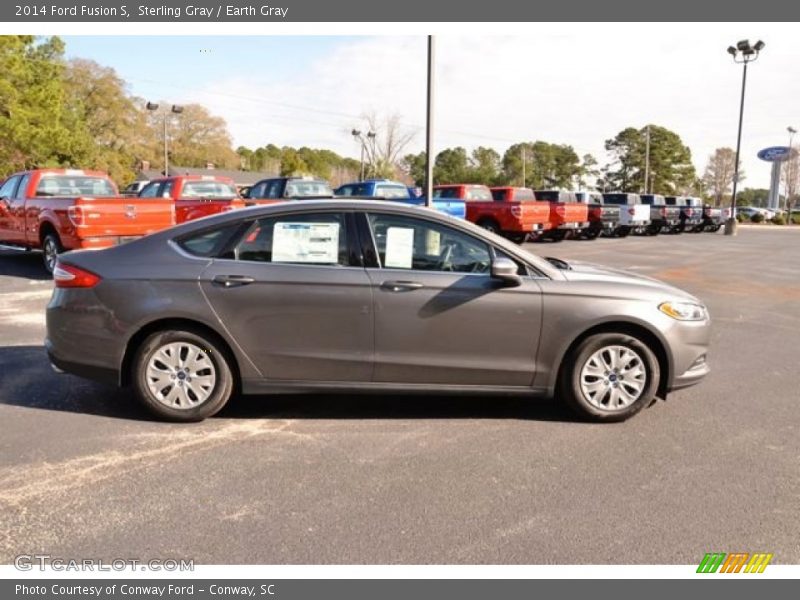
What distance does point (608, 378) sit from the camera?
4.54 metres

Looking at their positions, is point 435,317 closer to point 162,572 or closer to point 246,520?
point 246,520

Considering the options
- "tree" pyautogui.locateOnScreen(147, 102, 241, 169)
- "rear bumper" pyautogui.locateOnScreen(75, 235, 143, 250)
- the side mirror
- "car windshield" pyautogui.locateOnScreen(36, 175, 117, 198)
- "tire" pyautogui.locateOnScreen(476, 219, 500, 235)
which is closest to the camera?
the side mirror

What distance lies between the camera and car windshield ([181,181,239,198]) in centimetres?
1321

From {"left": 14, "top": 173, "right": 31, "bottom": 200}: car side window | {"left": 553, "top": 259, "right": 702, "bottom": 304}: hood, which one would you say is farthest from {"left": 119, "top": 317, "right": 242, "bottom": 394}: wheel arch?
{"left": 14, "top": 173, "right": 31, "bottom": 200}: car side window

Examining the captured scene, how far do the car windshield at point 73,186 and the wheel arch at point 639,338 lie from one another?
402 inches

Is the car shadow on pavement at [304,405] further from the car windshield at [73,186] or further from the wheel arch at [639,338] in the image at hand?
the car windshield at [73,186]

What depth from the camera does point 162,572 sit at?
2.86m

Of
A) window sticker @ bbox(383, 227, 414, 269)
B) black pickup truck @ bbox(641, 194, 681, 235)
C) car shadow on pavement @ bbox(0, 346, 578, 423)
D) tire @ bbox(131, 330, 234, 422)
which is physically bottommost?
car shadow on pavement @ bbox(0, 346, 578, 423)

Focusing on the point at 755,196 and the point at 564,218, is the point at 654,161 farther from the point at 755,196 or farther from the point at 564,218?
the point at 564,218

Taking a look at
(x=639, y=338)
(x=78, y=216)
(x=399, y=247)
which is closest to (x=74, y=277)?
(x=399, y=247)

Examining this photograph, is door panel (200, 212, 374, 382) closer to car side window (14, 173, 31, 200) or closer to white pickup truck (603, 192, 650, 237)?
car side window (14, 173, 31, 200)

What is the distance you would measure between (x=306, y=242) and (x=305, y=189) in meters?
12.1

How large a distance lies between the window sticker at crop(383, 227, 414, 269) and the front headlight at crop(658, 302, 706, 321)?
1848mm

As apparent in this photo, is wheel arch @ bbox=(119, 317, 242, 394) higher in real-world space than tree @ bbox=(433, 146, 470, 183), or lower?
lower
